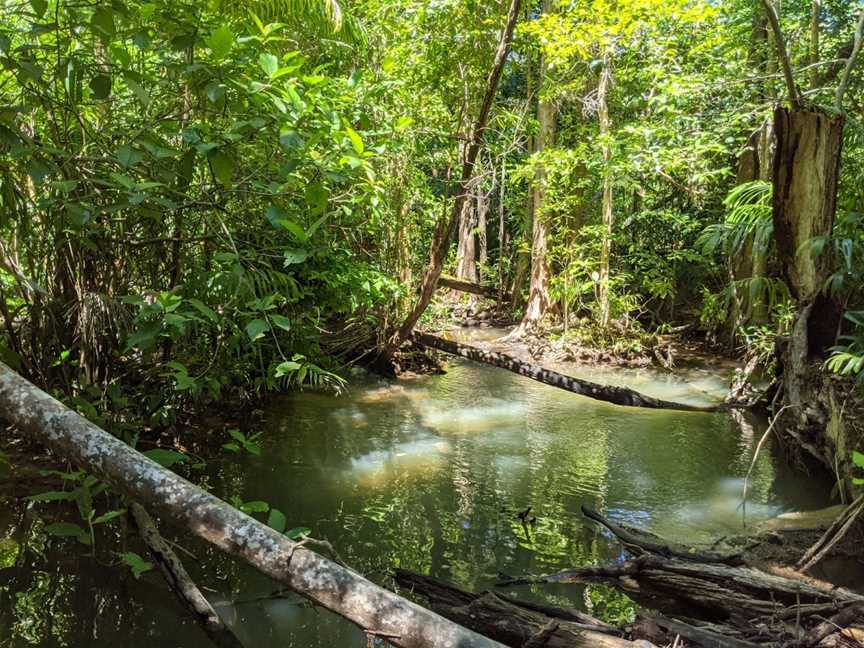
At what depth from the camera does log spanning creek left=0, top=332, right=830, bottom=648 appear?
2.69 m

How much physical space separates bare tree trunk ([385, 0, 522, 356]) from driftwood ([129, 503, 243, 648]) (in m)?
4.42

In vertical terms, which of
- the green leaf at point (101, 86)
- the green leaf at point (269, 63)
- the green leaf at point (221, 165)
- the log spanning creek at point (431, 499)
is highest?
the green leaf at point (269, 63)

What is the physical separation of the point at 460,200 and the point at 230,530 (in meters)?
5.17

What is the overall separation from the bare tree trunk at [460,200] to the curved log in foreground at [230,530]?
4753mm

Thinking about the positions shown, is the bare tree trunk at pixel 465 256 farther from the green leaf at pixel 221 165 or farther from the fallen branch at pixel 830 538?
the green leaf at pixel 221 165

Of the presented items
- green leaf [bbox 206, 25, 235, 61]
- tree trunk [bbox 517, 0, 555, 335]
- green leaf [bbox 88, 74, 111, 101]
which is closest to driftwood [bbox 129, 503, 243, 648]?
green leaf [bbox 88, 74, 111, 101]

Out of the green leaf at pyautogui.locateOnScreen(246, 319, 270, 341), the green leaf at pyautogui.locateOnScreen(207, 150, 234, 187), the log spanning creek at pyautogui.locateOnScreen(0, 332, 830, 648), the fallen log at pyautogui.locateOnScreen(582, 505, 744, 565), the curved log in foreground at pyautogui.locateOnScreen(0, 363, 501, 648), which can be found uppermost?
the green leaf at pyautogui.locateOnScreen(207, 150, 234, 187)

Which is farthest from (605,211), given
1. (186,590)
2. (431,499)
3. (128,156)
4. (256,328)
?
(186,590)

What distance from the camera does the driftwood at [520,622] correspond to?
2.24 meters

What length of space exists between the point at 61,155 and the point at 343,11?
4766 millimetres

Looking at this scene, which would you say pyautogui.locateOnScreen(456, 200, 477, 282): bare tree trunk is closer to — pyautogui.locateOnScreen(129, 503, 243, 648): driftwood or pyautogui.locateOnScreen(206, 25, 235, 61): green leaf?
pyautogui.locateOnScreen(206, 25, 235, 61): green leaf

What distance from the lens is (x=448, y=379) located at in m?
8.32

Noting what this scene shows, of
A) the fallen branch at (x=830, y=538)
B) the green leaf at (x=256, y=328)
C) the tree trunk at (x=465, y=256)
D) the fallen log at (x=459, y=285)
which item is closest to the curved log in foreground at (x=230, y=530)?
the green leaf at (x=256, y=328)

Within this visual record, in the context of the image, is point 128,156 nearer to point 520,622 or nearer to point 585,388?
point 520,622
